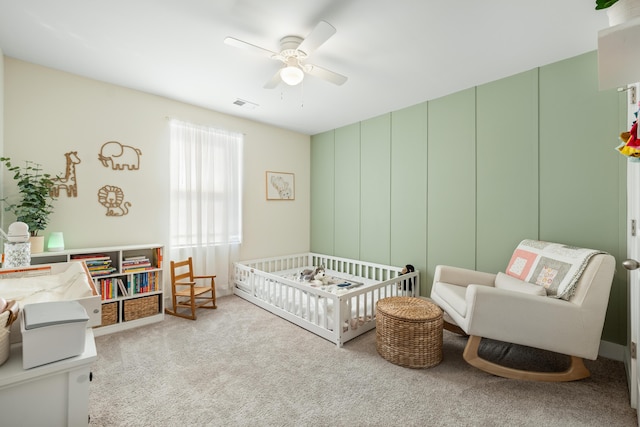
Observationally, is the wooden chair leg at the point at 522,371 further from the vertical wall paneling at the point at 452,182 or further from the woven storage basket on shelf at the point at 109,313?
the woven storage basket on shelf at the point at 109,313

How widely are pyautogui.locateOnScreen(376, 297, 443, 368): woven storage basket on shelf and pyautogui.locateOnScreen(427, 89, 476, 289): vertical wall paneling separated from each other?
1.05m

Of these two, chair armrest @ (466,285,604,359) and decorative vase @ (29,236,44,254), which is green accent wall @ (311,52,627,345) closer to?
chair armrest @ (466,285,604,359)

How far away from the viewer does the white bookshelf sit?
2.80 meters

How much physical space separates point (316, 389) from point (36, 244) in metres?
2.68

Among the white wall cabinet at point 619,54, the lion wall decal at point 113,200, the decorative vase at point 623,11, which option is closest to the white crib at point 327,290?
the lion wall decal at point 113,200

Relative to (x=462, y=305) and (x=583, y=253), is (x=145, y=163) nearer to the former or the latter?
(x=462, y=305)

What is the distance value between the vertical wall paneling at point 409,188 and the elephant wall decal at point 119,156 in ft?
10.0

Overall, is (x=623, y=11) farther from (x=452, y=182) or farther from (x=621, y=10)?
(x=452, y=182)

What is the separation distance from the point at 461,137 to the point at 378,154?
1.08m

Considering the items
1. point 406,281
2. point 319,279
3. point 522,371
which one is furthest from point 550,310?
point 319,279

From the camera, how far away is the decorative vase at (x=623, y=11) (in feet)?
3.37

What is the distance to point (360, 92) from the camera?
125 inches

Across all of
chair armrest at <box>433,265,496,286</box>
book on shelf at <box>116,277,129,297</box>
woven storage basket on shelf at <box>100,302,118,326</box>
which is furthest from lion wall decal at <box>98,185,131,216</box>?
chair armrest at <box>433,265,496,286</box>

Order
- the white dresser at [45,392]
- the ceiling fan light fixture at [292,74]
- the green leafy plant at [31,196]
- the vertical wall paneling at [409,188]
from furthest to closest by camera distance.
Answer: the vertical wall paneling at [409,188]
the green leafy plant at [31,196]
the ceiling fan light fixture at [292,74]
the white dresser at [45,392]
